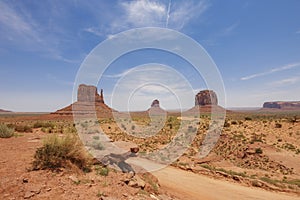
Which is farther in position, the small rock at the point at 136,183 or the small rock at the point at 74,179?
the small rock at the point at 136,183

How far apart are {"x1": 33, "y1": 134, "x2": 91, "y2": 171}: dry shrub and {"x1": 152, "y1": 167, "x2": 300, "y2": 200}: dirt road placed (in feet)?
12.9

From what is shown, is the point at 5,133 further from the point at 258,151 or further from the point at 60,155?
the point at 258,151

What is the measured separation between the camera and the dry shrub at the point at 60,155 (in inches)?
291

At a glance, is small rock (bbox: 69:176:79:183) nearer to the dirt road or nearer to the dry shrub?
the dry shrub

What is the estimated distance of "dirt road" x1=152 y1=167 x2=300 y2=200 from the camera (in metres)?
9.51

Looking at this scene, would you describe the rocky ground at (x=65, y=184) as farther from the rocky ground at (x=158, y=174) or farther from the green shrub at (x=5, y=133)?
the green shrub at (x=5, y=133)

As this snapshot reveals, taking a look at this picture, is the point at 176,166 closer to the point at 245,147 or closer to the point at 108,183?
the point at 108,183

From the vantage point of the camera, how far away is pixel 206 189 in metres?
10.3

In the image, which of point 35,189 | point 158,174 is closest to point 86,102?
point 158,174

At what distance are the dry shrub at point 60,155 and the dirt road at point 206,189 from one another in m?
3.93

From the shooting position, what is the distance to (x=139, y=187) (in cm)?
768

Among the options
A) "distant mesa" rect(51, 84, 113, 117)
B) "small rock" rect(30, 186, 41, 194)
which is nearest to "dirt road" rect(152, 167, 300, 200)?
"small rock" rect(30, 186, 41, 194)

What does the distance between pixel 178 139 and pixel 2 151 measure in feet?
58.0

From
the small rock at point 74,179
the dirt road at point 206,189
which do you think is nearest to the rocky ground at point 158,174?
the small rock at point 74,179
